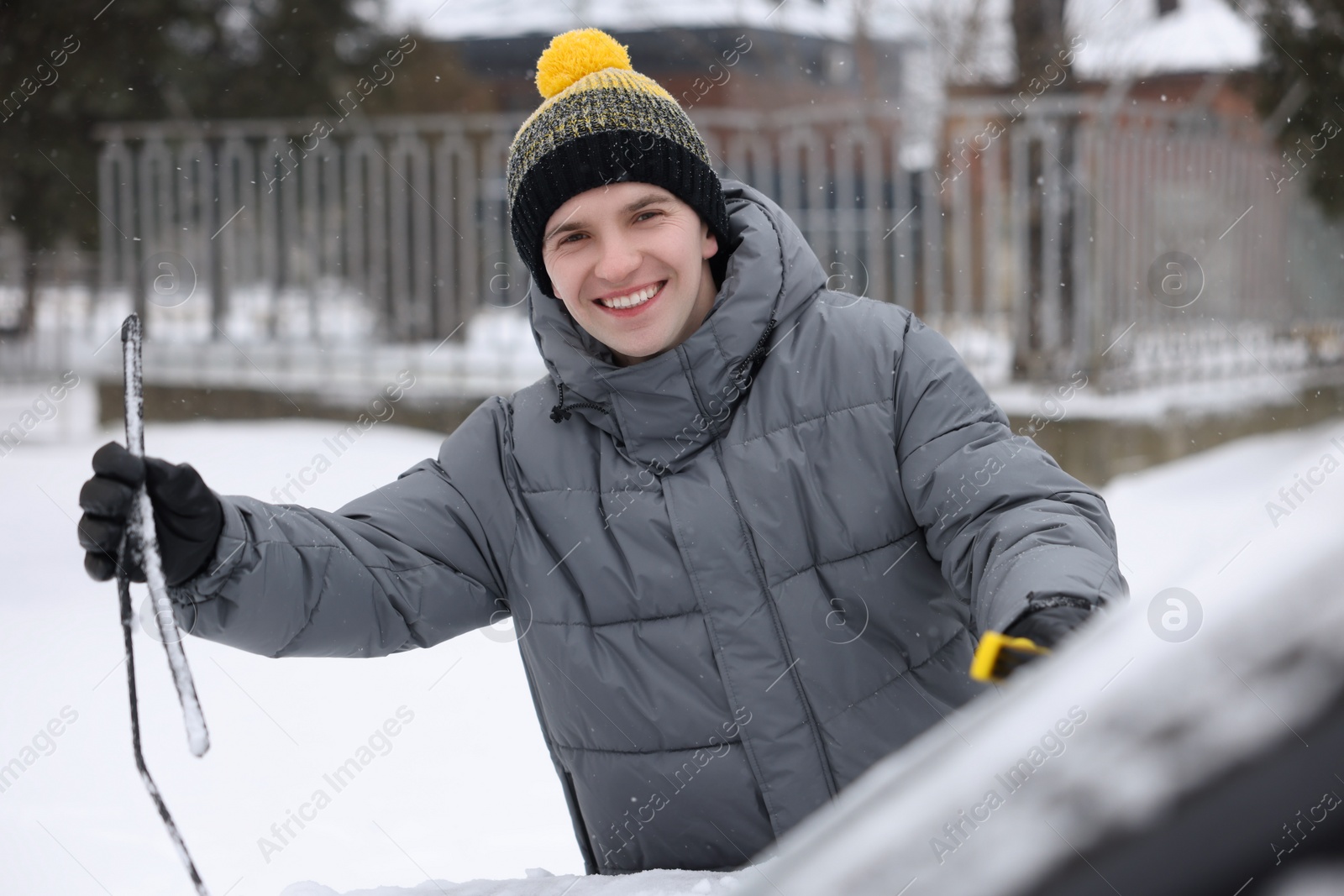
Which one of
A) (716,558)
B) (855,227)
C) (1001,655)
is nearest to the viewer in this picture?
(1001,655)

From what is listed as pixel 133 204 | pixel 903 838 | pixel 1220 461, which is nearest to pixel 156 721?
pixel 903 838

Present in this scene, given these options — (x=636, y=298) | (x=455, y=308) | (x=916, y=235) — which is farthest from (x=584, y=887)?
(x=455, y=308)

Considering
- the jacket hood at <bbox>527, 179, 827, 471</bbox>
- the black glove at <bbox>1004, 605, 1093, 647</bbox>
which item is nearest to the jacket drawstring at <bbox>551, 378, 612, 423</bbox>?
the jacket hood at <bbox>527, 179, 827, 471</bbox>

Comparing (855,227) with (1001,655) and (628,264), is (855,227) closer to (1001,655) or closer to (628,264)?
(628,264)

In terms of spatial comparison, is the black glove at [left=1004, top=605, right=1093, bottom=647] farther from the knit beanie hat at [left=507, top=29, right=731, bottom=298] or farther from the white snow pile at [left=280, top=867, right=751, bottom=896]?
the knit beanie hat at [left=507, top=29, right=731, bottom=298]

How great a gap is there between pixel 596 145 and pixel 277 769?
204cm

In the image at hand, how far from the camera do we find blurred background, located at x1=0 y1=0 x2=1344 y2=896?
3014 mm

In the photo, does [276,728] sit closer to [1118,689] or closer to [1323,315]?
[1118,689]

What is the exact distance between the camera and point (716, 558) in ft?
5.86

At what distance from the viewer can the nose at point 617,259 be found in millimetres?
1889

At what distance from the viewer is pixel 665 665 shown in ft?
5.96

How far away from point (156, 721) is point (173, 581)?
2108 mm

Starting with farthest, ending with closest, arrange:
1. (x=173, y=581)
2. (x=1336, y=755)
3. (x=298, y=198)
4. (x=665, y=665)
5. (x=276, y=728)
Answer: (x=298, y=198) < (x=276, y=728) < (x=665, y=665) < (x=173, y=581) < (x=1336, y=755)

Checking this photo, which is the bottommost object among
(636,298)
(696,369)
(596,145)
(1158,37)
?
(696,369)
